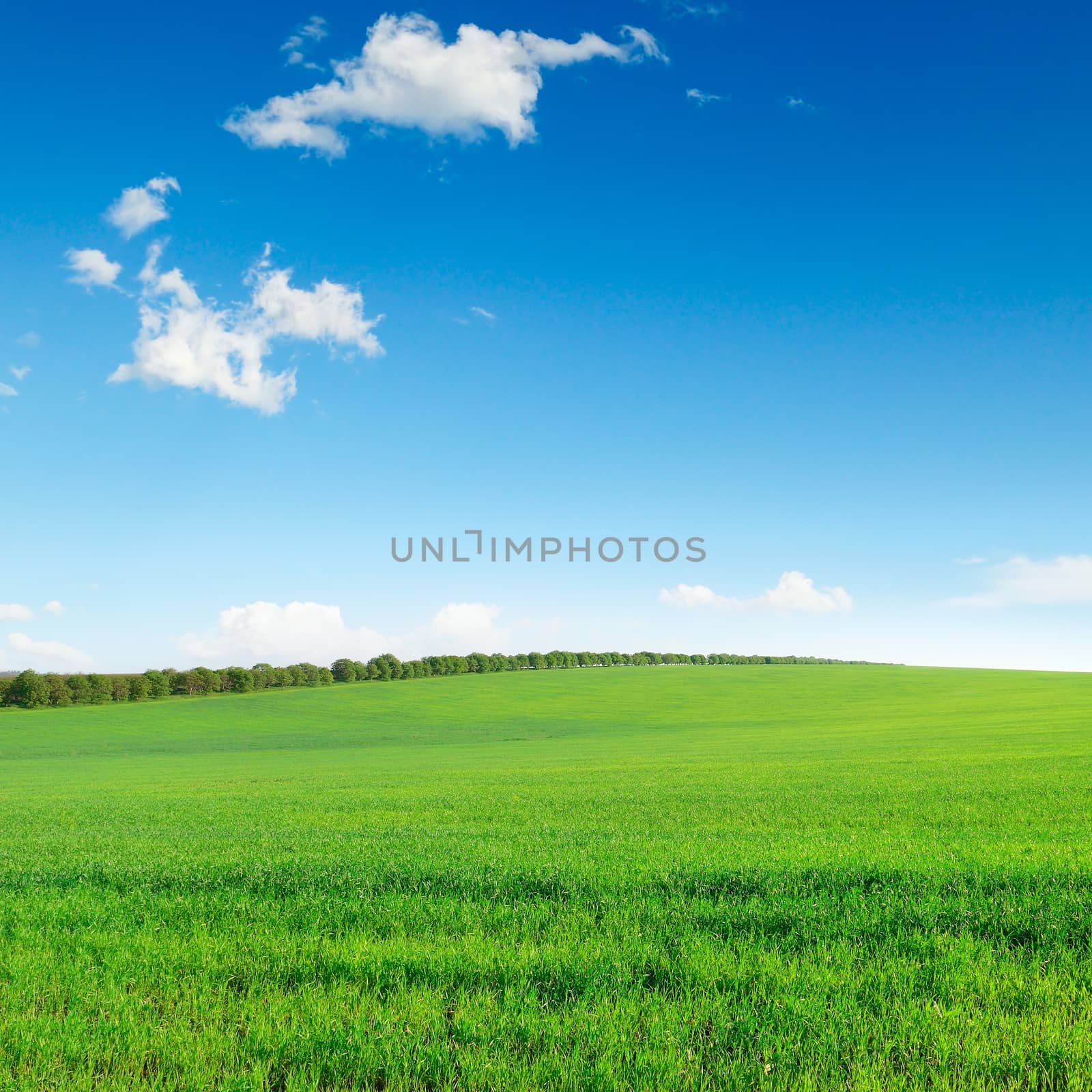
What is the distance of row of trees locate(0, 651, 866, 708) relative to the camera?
95.4 metres

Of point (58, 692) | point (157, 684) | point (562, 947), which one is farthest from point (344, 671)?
point (562, 947)

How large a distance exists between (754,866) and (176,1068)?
6500mm

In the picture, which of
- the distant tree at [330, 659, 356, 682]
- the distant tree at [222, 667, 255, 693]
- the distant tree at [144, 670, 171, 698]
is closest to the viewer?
the distant tree at [144, 670, 171, 698]

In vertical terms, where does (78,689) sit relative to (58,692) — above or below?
above

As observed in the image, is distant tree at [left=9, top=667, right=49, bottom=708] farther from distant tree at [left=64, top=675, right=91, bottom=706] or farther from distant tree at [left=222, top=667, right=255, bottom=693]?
distant tree at [left=222, top=667, right=255, bottom=693]

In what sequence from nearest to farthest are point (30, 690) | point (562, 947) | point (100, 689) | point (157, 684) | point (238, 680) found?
1. point (562, 947)
2. point (30, 690)
3. point (100, 689)
4. point (157, 684)
5. point (238, 680)

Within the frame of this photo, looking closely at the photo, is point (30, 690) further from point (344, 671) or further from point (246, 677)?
point (344, 671)

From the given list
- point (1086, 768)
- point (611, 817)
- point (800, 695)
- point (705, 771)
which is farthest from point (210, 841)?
point (800, 695)

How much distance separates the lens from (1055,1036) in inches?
184

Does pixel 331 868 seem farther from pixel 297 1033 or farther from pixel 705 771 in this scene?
pixel 705 771

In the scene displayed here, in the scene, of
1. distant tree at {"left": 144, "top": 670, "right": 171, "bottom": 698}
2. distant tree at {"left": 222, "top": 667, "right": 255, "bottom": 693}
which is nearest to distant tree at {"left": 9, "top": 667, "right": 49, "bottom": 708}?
distant tree at {"left": 144, "top": 670, "right": 171, "bottom": 698}

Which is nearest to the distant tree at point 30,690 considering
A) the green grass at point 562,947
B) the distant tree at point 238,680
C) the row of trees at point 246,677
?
the row of trees at point 246,677

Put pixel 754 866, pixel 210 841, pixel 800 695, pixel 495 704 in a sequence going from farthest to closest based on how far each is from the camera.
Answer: pixel 800 695, pixel 495 704, pixel 210 841, pixel 754 866

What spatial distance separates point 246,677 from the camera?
11775cm
